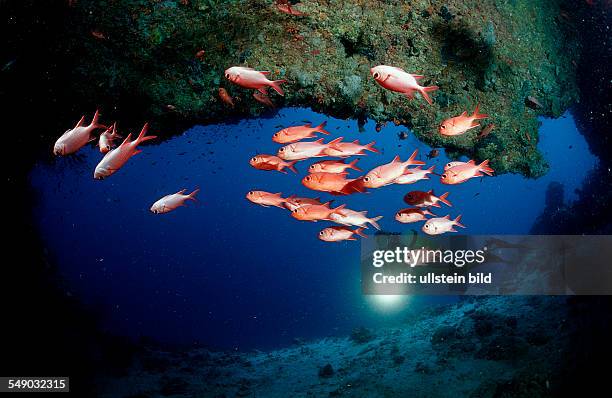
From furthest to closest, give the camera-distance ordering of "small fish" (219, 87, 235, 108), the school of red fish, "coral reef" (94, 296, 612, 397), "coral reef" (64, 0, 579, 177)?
"coral reef" (94, 296, 612, 397) < "small fish" (219, 87, 235, 108) < "coral reef" (64, 0, 579, 177) < the school of red fish

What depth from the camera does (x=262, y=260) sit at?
408 feet

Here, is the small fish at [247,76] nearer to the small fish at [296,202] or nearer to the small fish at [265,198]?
the small fish at [265,198]

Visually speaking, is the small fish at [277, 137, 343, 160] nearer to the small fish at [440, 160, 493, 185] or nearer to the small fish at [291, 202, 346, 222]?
the small fish at [291, 202, 346, 222]

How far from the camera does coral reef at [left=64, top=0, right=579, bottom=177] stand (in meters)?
5.99

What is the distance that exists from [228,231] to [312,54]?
13136cm

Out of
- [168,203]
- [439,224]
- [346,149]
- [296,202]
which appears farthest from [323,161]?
[168,203]

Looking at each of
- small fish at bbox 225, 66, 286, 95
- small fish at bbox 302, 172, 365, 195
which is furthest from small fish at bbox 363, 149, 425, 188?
small fish at bbox 225, 66, 286, 95

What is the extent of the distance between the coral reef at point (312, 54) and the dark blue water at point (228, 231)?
2311 inches

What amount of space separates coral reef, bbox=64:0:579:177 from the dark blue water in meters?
58.7

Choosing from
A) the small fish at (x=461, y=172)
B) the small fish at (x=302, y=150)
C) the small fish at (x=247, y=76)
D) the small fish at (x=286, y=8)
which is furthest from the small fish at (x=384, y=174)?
the small fish at (x=286, y=8)

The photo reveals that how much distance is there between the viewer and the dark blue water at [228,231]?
7806 cm

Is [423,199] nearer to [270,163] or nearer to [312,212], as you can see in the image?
[312,212]

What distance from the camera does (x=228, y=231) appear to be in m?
133

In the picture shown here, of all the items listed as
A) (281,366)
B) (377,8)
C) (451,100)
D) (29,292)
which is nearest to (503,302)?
(281,366)
